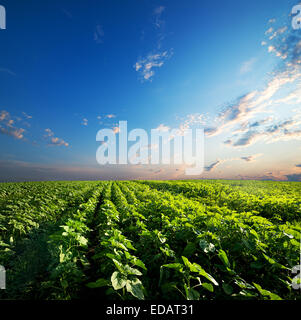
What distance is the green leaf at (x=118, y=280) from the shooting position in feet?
6.28

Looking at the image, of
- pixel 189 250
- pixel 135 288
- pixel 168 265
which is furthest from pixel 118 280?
pixel 189 250

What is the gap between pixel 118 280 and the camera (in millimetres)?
2016

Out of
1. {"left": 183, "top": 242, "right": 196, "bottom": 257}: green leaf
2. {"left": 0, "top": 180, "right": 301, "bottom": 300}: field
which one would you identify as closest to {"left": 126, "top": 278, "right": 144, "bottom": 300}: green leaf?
{"left": 0, "top": 180, "right": 301, "bottom": 300}: field

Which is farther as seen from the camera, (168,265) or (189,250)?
A: (189,250)

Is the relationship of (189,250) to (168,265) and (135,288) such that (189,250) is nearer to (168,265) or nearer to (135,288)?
(168,265)

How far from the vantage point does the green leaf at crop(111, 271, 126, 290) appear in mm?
1913

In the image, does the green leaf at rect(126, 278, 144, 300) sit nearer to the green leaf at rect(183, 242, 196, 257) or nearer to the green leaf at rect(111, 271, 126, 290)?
the green leaf at rect(111, 271, 126, 290)

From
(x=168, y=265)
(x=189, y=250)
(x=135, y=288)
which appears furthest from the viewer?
(x=189, y=250)

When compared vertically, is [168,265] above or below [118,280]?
above

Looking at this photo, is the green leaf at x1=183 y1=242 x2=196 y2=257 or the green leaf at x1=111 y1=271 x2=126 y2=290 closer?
the green leaf at x1=111 y1=271 x2=126 y2=290

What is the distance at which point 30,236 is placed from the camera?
4.80 meters
